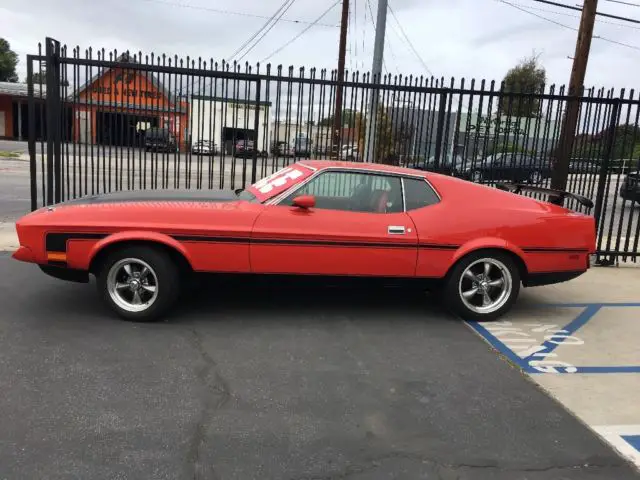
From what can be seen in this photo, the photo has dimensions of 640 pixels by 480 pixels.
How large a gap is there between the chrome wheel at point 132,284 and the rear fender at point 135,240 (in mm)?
184

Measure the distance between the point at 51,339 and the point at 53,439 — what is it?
62.0 inches

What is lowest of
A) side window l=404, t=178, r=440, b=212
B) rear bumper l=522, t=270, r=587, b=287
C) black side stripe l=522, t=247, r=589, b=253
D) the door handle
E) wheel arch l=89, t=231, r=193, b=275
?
rear bumper l=522, t=270, r=587, b=287

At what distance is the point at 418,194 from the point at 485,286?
1110 mm

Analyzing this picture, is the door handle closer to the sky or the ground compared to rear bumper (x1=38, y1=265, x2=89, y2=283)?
closer to the sky

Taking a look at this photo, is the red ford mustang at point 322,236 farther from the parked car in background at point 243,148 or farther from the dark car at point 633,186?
the dark car at point 633,186

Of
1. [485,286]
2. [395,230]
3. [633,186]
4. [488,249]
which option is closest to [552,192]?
[488,249]

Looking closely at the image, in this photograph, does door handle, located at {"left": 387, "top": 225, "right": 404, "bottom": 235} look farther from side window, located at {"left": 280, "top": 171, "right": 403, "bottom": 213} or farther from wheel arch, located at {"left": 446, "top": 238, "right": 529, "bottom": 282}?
wheel arch, located at {"left": 446, "top": 238, "right": 529, "bottom": 282}

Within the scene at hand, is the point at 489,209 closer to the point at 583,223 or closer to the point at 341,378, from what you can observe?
the point at 583,223

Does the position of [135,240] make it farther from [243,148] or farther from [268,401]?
[243,148]

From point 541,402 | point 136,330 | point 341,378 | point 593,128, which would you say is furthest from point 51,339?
point 593,128

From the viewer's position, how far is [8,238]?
7.99 m

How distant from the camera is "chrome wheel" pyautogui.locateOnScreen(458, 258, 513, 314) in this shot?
17.3ft

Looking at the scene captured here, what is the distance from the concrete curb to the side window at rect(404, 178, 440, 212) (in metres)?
5.13

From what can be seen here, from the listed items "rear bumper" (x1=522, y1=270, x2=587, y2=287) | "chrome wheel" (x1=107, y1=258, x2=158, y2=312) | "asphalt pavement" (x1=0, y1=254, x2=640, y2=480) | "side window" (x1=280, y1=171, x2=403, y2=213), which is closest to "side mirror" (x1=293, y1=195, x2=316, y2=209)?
"side window" (x1=280, y1=171, x2=403, y2=213)
